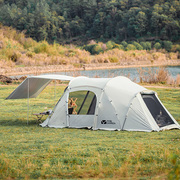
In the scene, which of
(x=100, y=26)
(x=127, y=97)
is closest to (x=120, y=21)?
(x=100, y=26)

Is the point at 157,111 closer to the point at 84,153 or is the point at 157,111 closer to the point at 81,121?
the point at 81,121

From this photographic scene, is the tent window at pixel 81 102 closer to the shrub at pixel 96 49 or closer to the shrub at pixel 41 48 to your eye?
the shrub at pixel 41 48

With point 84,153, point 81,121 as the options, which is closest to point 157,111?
point 81,121

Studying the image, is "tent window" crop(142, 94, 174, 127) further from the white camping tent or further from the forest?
the forest

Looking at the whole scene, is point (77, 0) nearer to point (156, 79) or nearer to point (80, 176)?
point (156, 79)

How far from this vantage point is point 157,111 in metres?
10.4

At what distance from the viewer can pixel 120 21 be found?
9731 cm

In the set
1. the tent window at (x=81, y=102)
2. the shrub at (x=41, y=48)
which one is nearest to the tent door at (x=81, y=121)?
the tent window at (x=81, y=102)

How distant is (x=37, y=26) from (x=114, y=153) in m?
88.3

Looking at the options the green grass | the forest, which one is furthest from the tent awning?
the forest

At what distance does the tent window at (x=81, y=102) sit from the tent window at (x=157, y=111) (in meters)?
1.71

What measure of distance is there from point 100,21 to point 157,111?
308 ft

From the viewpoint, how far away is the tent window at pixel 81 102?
1077cm

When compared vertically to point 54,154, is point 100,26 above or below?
below
